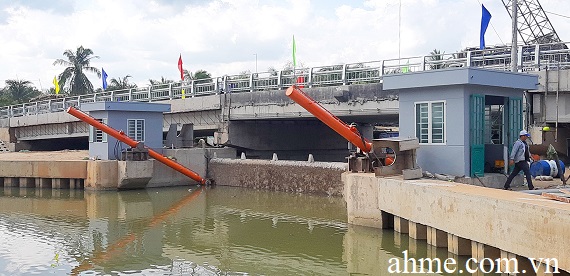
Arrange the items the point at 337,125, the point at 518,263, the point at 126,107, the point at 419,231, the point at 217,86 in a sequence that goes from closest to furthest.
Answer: the point at 518,263, the point at 419,231, the point at 337,125, the point at 126,107, the point at 217,86

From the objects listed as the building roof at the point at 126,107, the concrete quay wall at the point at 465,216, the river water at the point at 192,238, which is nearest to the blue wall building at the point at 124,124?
the building roof at the point at 126,107

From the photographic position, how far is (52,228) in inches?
695

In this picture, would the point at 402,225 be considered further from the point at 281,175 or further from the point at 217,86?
the point at 217,86

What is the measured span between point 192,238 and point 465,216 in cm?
771

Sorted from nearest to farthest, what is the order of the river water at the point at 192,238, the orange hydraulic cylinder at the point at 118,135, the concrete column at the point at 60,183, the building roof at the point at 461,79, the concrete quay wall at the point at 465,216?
the concrete quay wall at the point at 465,216
the river water at the point at 192,238
the building roof at the point at 461,79
the orange hydraulic cylinder at the point at 118,135
the concrete column at the point at 60,183

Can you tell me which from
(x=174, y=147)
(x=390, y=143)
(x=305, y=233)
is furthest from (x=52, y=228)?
(x=174, y=147)

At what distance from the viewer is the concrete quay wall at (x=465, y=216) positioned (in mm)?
8633

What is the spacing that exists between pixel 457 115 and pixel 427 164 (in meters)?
1.54

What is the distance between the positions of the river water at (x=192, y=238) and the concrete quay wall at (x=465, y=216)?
0.50 meters

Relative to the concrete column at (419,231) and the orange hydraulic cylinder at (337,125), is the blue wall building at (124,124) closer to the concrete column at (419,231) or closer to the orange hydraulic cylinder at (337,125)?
the orange hydraulic cylinder at (337,125)

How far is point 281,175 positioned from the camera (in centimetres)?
2609

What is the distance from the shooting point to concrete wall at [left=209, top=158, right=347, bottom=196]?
2395 centimetres

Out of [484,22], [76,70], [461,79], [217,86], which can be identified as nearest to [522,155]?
[461,79]

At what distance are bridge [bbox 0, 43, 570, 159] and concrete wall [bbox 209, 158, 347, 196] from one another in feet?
7.80
